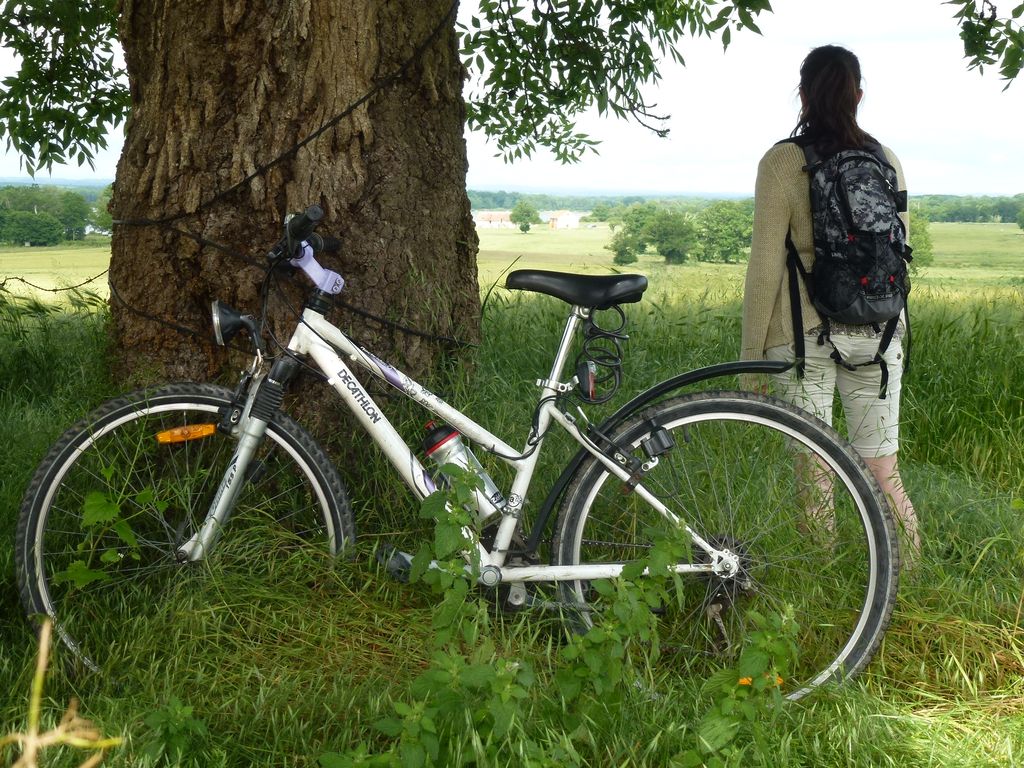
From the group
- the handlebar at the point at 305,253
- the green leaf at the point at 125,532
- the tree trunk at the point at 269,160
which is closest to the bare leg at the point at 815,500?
the tree trunk at the point at 269,160

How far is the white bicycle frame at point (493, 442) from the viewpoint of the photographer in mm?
2918

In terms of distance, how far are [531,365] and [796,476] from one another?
1662mm

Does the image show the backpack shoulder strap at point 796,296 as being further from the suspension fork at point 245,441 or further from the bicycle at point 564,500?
the suspension fork at point 245,441

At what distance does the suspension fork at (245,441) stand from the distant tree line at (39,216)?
5.43 m

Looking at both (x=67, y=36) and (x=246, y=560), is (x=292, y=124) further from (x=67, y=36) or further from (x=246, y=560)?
(x=67, y=36)

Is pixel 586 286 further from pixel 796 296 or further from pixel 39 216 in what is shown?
pixel 39 216

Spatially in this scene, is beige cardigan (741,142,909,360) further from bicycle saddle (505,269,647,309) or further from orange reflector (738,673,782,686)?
orange reflector (738,673,782,686)

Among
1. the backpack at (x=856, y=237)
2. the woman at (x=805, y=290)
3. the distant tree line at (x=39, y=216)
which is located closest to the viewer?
the backpack at (x=856, y=237)

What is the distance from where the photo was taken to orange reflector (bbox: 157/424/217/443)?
3.12 metres

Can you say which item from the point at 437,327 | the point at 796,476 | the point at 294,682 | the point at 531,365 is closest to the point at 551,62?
the point at 531,365

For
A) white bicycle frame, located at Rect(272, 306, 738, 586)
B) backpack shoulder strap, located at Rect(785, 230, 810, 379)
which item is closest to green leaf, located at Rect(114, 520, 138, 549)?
white bicycle frame, located at Rect(272, 306, 738, 586)

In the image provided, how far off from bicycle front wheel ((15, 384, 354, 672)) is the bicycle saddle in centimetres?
89

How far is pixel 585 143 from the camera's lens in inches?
312

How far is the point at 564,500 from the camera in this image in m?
3.01
